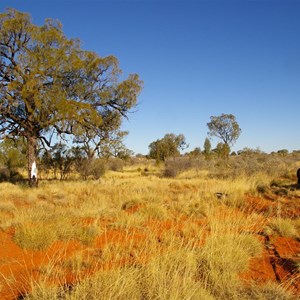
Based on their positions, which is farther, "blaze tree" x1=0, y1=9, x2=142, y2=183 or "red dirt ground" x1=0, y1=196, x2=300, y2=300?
"blaze tree" x1=0, y1=9, x2=142, y2=183

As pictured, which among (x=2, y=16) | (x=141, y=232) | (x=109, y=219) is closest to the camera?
(x=141, y=232)

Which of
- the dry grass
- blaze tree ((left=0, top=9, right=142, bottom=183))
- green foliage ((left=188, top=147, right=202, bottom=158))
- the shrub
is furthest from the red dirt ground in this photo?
green foliage ((left=188, top=147, right=202, bottom=158))

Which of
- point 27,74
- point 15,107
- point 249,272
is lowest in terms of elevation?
point 249,272

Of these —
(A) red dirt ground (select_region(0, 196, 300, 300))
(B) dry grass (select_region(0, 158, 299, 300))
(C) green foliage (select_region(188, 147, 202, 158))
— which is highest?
(C) green foliage (select_region(188, 147, 202, 158))

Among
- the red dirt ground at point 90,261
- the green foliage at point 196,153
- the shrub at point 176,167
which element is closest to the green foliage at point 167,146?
the green foliage at point 196,153

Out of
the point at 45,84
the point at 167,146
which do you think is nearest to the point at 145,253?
the point at 45,84

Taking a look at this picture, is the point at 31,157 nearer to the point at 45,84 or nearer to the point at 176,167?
the point at 45,84

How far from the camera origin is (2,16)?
15.9 meters

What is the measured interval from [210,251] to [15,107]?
15.7 meters

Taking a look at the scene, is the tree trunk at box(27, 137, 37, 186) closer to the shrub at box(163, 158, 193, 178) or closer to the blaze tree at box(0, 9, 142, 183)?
the blaze tree at box(0, 9, 142, 183)

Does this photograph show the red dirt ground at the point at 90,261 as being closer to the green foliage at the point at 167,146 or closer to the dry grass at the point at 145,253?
the dry grass at the point at 145,253

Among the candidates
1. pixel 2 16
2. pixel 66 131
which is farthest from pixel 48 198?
pixel 2 16

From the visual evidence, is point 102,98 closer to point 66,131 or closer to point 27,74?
point 66,131

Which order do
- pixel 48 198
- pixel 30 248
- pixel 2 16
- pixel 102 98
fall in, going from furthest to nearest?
pixel 102 98
pixel 2 16
pixel 48 198
pixel 30 248
